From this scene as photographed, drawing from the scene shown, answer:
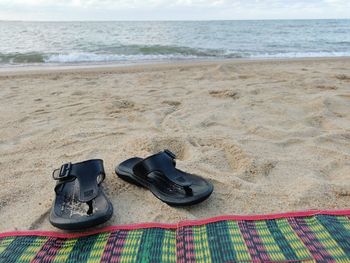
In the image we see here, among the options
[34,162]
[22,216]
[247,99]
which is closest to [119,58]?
[247,99]

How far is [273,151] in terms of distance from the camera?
2.08 meters

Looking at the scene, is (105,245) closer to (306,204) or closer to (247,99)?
(306,204)

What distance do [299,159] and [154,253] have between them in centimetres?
118

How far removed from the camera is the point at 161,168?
5.32ft

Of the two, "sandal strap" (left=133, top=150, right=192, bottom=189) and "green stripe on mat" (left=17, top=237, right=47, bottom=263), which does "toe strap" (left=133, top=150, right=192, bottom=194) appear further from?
"green stripe on mat" (left=17, top=237, right=47, bottom=263)

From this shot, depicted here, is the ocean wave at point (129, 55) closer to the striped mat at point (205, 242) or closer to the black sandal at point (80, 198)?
the black sandal at point (80, 198)

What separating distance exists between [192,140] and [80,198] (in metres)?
1.01

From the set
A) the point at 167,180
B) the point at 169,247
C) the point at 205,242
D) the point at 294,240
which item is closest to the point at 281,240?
the point at 294,240

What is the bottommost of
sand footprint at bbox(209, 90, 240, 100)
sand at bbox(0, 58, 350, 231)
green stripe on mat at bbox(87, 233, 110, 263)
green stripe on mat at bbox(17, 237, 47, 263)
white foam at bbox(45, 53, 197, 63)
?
white foam at bbox(45, 53, 197, 63)

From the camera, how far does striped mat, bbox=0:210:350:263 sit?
1167 millimetres

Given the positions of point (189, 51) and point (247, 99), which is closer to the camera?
point (247, 99)

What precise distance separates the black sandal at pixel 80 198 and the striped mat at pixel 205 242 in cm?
6

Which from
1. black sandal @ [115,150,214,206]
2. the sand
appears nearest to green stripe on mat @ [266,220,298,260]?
the sand

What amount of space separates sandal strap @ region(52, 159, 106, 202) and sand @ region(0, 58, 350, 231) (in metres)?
0.11
